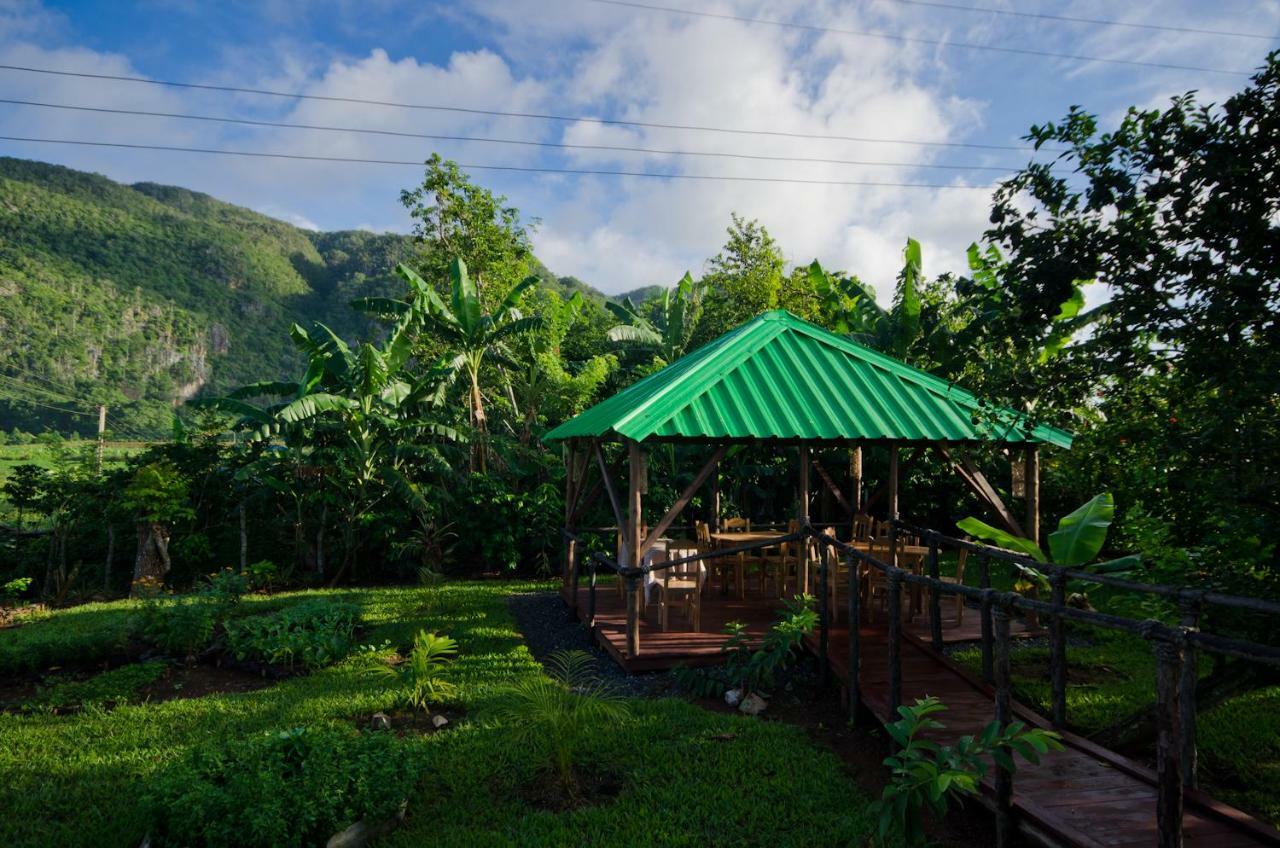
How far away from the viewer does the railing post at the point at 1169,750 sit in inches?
136

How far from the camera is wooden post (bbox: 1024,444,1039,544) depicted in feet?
30.6

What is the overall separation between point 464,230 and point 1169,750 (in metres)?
20.4

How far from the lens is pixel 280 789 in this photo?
164 inches

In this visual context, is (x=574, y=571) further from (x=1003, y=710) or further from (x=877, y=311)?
(x=877, y=311)

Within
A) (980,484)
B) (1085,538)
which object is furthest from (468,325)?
(1085,538)

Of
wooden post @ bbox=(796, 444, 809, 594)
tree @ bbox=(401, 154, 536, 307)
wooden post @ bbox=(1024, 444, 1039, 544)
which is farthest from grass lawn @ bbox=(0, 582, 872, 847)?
tree @ bbox=(401, 154, 536, 307)

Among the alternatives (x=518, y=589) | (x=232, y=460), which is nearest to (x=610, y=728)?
(x=518, y=589)

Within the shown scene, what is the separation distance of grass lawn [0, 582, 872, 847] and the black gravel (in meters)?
0.58

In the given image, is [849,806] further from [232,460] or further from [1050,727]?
[232,460]

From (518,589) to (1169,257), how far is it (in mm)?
10657

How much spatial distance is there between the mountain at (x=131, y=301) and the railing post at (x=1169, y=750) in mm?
32124

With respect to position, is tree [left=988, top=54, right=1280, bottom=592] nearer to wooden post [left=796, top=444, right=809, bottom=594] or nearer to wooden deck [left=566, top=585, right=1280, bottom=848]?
wooden deck [left=566, top=585, right=1280, bottom=848]

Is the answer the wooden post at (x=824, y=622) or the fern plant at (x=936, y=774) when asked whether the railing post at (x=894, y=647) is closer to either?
the wooden post at (x=824, y=622)

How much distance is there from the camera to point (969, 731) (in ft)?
17.2
